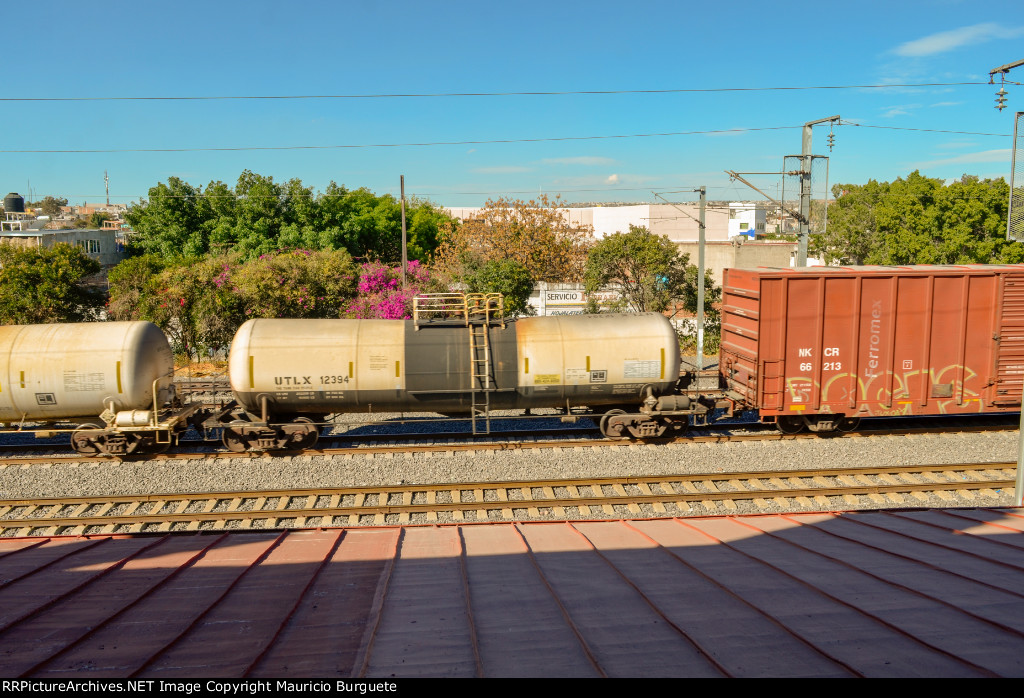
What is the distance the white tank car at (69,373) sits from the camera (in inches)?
554

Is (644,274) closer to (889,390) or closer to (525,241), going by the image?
(525,241)

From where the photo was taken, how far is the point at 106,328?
1454cm

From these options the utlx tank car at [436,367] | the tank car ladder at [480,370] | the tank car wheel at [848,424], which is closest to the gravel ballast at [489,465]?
the tank car wheel at [848,424]

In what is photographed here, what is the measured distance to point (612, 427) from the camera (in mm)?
15148

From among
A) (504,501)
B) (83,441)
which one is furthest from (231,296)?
(504,501)

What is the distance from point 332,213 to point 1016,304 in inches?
1959

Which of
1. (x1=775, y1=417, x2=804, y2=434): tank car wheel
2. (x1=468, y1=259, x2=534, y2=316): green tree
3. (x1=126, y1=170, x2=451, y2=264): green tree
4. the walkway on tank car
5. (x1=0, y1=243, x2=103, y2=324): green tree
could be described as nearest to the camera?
the walkway on tank car

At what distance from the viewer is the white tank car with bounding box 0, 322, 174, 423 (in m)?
14.1

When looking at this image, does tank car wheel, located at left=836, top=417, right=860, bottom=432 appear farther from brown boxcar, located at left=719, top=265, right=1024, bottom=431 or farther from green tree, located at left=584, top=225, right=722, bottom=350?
green tree, located at left=584, top=225, right=722, bottom=350

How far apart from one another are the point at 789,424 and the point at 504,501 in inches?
312

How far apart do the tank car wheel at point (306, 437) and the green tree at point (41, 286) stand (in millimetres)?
18643

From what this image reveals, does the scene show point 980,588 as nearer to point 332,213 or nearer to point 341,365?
point 341,365

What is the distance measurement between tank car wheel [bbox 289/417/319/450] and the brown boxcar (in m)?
10.5

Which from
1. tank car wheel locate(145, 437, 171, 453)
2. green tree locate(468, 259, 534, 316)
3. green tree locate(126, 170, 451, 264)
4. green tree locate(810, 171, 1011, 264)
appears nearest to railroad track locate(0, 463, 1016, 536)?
tank car wheel locate(145, 437, 171, 453)
